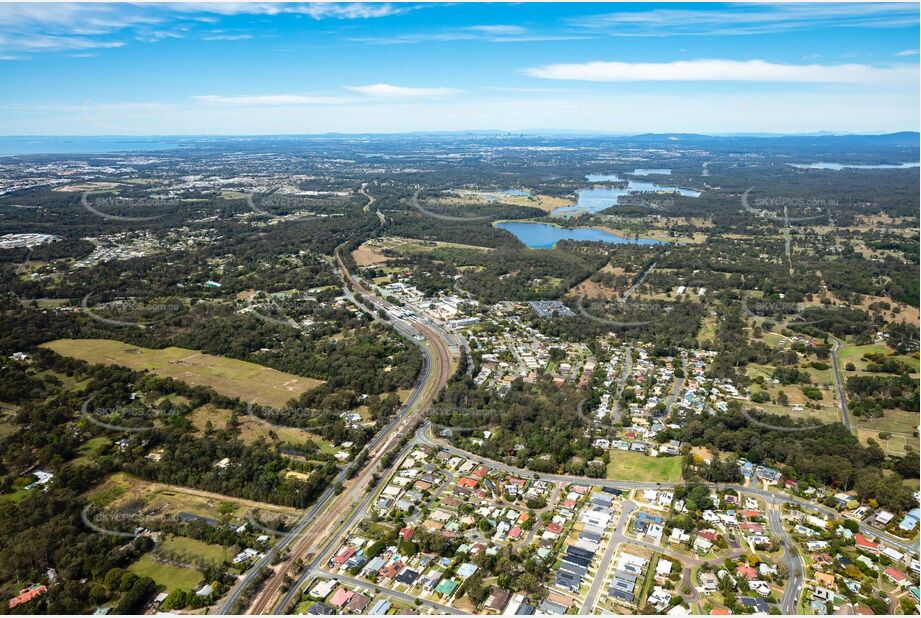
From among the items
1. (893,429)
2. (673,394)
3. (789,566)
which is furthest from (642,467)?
(893,429)

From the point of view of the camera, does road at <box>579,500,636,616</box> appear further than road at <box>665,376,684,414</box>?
No

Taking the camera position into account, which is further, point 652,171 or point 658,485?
point 652,171

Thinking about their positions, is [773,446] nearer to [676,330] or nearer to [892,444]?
[892,444]

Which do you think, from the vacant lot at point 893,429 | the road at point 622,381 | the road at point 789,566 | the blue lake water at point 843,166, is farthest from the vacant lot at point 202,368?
the blue lake water at point 843,166

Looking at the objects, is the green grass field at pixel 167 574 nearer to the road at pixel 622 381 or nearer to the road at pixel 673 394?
the road at pixel 622 381

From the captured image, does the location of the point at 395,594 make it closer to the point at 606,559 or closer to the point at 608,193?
the point at 606,559

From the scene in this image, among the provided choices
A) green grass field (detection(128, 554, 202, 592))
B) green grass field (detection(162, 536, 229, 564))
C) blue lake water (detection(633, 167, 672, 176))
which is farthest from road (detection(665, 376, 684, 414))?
blue lake water (detection(633, 167, 672, 176))

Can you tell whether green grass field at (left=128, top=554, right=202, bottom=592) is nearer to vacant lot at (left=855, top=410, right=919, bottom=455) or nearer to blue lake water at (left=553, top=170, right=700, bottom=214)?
vacant lot at (left=855, top=410, right=919, bottom=455)
